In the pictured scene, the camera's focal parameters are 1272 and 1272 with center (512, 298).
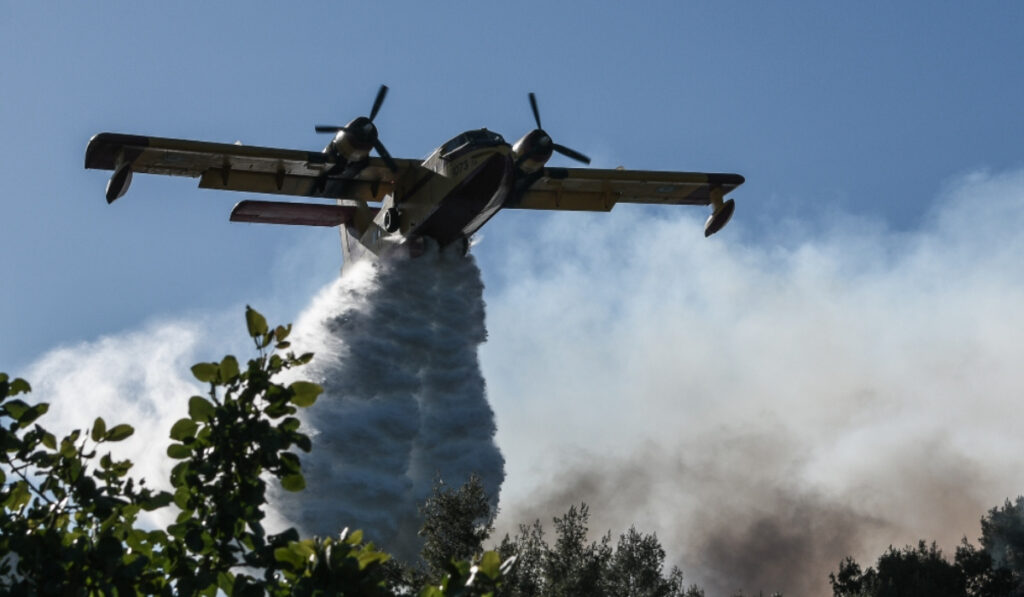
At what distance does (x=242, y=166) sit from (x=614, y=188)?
11025 millimetres

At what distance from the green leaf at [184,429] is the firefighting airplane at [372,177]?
23776 mm

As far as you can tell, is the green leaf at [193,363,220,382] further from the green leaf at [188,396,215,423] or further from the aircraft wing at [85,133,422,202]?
the aircraft wing at [85,133,422,202]

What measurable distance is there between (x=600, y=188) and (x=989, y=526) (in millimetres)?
30189

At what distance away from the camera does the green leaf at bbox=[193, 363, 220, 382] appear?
6.83 m

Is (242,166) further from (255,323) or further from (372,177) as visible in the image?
(255,323)

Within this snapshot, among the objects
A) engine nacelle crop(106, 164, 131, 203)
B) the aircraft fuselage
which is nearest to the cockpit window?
the aircraft fuselage

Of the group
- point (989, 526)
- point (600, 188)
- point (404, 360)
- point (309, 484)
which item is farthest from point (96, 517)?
point (989, 526)

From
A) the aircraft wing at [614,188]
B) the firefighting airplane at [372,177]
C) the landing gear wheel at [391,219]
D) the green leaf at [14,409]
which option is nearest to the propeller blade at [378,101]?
the firefighting airplane at [372,177]

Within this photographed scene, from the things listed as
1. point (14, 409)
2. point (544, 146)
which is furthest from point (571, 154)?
point (14, 409)

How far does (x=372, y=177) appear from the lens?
111ft

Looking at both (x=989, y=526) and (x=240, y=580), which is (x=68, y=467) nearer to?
(x=240, y=580)

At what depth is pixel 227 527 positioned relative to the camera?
698 centimetres

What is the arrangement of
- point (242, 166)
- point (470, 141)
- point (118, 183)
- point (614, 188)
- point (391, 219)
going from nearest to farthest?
point (118, 183), point (470, 141), point (242, 166), point (391, 219), point (614, 188)

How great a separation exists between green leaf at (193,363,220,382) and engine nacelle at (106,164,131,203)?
79.7 ft
